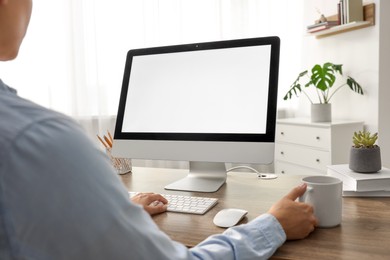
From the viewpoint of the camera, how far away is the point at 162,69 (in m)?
1.41

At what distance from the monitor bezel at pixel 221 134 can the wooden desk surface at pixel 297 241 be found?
6.8 inches

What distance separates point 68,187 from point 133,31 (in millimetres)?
2943

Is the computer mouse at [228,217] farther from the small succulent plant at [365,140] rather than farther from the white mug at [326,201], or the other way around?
the small succulent plant at [365,140]

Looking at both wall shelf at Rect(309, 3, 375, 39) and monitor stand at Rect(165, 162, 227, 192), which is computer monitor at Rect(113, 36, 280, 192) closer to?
monitor stand at Rect(165, 162, 227, 192)

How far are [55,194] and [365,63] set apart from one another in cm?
320

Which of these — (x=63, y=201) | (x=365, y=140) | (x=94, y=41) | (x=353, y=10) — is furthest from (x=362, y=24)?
(x=63, y=201)

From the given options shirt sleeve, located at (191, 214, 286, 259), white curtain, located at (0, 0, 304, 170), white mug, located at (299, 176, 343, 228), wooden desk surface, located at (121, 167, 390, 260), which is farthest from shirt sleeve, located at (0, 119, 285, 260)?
white curtain, located at (0, 0, 304, 170)

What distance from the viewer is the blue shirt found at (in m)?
0.42

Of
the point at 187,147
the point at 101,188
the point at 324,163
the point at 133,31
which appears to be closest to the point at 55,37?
the point at 133,31

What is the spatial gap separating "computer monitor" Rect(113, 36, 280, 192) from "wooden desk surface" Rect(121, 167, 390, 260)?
0.34 ft

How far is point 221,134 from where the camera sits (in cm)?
126

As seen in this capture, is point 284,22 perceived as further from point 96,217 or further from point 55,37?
point 96,217

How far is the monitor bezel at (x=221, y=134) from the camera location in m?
1.20

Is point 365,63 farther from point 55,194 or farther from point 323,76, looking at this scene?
point 55,194
